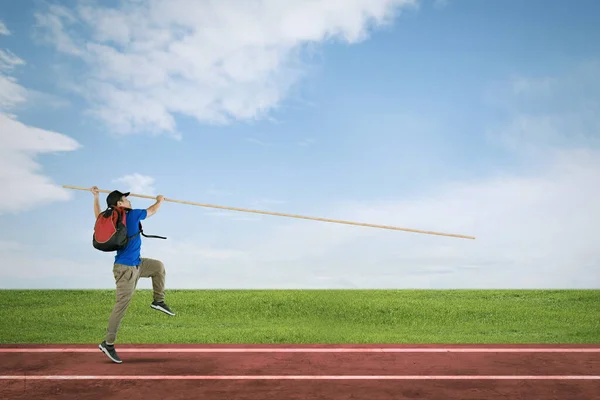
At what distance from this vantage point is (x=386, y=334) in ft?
39.2

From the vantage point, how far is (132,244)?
316 inches

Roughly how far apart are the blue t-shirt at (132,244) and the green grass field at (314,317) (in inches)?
127

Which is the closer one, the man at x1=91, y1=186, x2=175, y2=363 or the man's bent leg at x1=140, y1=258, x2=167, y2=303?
the man at x1=91, y1=186, x2=175, y2=363

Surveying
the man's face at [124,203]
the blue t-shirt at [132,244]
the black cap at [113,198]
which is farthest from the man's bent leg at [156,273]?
the black cap at [113,198]

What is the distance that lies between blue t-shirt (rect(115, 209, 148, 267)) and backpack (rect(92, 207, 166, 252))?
0.09m

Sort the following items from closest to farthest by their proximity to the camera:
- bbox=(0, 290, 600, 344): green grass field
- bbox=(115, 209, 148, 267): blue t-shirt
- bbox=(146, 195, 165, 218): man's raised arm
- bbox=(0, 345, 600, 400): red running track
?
bbox=(0, 345, 600, 400): red running track
bbox=(115, 209, 148, 267): blue t-shirt
bbox=(146, 195, 165, 218): man's raised arm
bbox=(0, 290, 600, 344): green grass field

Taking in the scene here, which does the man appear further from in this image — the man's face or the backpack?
the backpack

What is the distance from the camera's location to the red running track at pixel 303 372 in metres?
6.97

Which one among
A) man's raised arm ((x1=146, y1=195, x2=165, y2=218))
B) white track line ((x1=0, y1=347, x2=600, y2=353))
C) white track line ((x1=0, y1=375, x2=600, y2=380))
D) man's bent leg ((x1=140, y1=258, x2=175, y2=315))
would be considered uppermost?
man's raised arm ((x1=146, y1=195, x2=165, y2=218))

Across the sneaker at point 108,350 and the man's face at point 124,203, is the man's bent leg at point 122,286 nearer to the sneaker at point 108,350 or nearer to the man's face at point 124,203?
the sneaker at point 108,350

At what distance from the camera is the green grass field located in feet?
37.8

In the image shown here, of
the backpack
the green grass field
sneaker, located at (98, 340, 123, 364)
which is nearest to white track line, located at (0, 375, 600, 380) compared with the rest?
sneaker, located at (98, 340, 123, 364)

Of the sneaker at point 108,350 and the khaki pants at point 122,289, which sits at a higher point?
the khaki pants at point 122,289

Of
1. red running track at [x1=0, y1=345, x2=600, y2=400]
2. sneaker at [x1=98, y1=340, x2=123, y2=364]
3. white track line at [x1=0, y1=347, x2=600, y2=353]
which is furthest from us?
white track line at [x1=0, y1=347, x2=600, y2=353]
